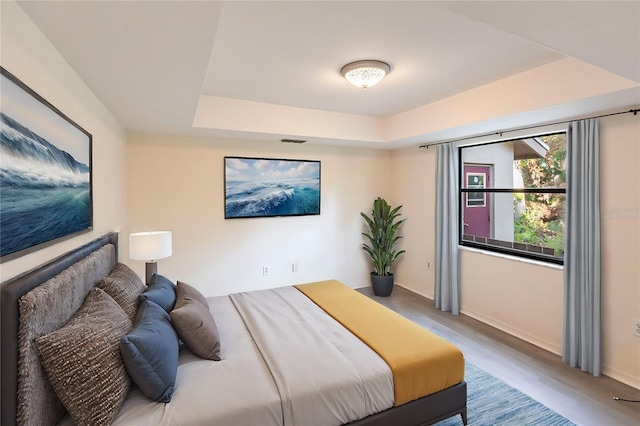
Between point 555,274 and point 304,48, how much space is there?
3082 mm

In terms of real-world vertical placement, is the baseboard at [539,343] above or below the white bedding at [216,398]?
below

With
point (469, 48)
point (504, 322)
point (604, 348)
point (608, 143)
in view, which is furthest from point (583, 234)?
point (469, 48)

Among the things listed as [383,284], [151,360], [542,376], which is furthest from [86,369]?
[383,284]

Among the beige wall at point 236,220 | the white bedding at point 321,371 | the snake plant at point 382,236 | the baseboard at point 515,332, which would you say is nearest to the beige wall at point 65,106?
the beige wall at point 236,220

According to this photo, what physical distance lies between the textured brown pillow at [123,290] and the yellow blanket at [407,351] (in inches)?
55.1

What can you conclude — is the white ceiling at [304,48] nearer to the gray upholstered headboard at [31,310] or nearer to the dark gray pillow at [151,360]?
the gray upholstered headboard at [31,310]

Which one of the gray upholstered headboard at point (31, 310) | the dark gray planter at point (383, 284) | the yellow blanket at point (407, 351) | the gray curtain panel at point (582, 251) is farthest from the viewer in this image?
the dark gray planter at point (383, 284)

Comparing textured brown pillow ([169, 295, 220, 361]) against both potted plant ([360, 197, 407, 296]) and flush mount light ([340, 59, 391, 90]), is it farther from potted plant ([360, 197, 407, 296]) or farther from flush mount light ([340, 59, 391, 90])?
potted plant ([360, 197, 407, 296])

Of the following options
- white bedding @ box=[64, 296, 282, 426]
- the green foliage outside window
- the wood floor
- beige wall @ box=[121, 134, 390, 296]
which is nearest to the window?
the green foliage outside window

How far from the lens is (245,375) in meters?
1.69

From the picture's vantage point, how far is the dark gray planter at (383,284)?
4.63m

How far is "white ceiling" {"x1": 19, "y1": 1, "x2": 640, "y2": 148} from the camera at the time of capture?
4.11 feet

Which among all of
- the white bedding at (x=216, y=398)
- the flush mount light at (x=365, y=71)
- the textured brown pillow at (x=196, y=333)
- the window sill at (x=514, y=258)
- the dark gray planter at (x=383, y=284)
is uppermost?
the flush mount light at (x=365, y=71)

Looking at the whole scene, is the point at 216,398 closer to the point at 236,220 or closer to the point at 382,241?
the point at 236,220
